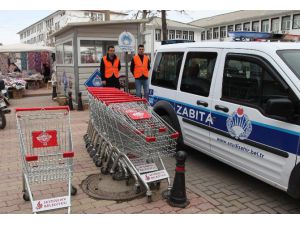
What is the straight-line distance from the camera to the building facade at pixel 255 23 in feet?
113

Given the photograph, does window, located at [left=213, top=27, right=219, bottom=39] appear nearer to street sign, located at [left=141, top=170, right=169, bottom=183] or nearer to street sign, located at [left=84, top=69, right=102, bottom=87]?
street sign, located at [left=84, top=69, right=102, bottom=87]

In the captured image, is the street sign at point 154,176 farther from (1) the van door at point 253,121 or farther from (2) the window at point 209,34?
(2) the window at point 209,34

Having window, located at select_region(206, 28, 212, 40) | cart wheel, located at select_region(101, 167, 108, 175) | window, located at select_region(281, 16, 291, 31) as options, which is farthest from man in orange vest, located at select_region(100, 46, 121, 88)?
window, located at select_region(206, 28, 212, 40)

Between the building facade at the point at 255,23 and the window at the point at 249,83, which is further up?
the building facade at the point at 255,23

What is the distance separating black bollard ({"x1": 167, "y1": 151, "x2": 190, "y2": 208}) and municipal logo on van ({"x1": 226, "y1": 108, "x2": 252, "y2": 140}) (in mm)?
766

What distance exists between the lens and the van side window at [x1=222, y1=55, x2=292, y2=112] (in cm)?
371

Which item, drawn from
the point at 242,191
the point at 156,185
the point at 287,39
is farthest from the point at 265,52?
the point at 156,185

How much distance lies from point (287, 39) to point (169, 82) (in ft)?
6.58

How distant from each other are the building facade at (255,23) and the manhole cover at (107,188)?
87.0 ft

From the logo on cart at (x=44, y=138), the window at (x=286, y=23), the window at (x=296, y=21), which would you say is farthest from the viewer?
the window at (x=286, y=23)

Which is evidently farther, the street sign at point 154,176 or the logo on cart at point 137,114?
the logo on cart at point 137,114

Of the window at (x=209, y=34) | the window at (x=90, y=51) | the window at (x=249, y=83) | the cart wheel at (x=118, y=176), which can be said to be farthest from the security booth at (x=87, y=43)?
the window at (x=209, y=34)

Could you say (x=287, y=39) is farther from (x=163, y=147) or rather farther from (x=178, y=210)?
(x=178, y=210)

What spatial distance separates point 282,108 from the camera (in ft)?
10.8
